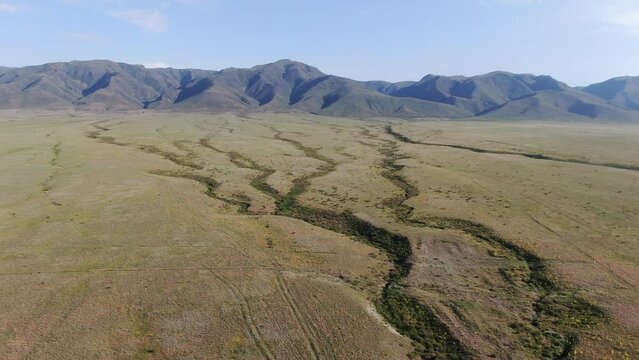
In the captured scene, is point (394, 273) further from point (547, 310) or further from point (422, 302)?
point (547, 310)

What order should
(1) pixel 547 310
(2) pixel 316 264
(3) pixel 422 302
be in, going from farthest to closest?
(2) pixel 316 264, (3) pixel 422 302, (1) pixel 547 310

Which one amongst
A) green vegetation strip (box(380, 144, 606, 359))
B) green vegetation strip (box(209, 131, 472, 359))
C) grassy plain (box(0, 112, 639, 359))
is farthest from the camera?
grassy plain (box(0, 112, 639, 359))

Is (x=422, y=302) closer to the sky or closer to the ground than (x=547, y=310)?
closer to the ground

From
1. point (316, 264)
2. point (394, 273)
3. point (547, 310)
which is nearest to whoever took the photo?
point (547, 310)

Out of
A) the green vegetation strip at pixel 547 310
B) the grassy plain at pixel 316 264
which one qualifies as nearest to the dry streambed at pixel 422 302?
the green vegetation strip at pixel 547 310

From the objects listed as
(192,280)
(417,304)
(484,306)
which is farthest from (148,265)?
(484,306)

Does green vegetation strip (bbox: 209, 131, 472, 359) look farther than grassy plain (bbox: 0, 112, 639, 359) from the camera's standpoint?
No

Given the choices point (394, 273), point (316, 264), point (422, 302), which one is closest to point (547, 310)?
point (422, 302)

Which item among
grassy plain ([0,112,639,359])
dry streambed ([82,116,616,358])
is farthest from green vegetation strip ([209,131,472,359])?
grassy plain ([0,112,639,359])

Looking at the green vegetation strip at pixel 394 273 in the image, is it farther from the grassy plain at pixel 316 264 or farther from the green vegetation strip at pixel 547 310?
the green vegetation strip at pixel 547 310

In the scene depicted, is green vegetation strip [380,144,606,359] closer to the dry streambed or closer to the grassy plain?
the dry streambed

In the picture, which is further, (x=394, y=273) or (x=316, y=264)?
(x=316, y=264)
